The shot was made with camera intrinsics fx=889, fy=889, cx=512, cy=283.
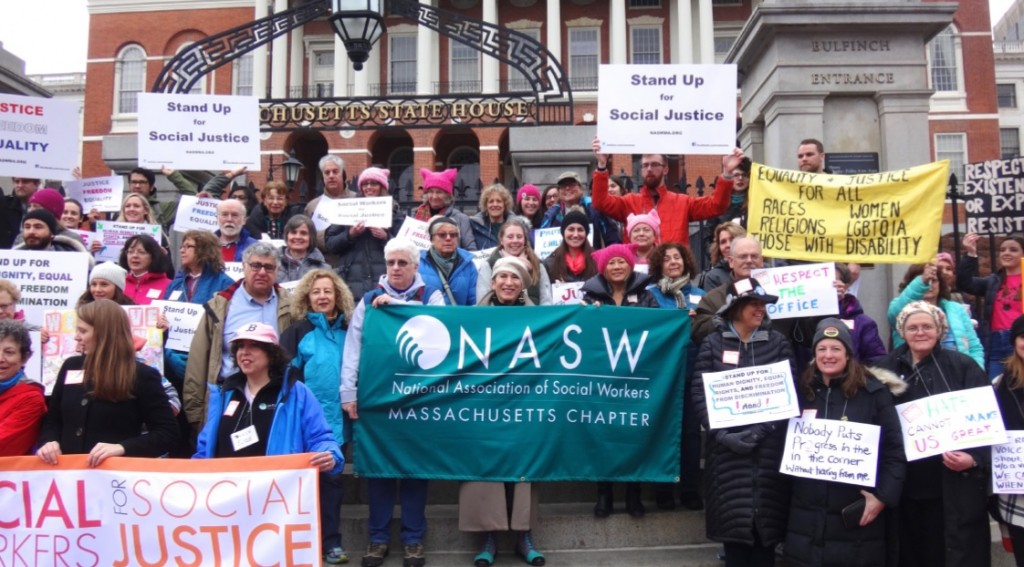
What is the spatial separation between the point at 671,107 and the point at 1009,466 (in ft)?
13.7

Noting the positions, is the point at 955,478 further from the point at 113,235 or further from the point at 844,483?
the point at 113,235

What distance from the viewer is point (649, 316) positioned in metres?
6.55

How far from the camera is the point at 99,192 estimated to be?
11.1 meters

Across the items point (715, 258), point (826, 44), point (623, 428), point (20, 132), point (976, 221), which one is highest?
point (826, 44)

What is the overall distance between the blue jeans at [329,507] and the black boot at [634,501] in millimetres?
2079

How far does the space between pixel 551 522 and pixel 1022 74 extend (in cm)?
6158

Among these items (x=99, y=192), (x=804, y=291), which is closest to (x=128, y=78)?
(x=99, y=192)

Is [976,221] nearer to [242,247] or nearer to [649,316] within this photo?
[649,316]

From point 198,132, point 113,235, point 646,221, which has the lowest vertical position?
point 646,221

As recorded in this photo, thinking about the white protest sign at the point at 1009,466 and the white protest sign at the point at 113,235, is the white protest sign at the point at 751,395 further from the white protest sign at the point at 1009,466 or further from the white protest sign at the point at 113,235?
the white protest sign at the point at 113,235

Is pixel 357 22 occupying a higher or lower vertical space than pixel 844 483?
higher

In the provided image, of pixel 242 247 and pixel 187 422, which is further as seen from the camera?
pixel 242 247

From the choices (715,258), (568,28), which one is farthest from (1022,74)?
(715,258)

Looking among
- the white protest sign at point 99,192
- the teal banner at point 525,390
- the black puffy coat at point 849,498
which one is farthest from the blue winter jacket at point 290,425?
the white protest sign at point 99,192
